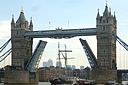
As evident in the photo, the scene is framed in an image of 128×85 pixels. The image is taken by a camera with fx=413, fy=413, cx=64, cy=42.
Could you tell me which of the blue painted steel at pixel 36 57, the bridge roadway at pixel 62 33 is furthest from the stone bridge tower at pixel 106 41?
the blue painted steel at pixel 36 57

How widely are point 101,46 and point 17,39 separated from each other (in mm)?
23087

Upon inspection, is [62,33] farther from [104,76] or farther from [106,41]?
[104,76]

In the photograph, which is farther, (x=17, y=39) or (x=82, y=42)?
(x=17, y=39)

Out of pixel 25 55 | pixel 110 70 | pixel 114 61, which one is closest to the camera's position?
pixel 110 70

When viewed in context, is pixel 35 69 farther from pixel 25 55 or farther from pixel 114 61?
pixel 114 61

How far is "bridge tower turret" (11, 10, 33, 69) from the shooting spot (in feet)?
347

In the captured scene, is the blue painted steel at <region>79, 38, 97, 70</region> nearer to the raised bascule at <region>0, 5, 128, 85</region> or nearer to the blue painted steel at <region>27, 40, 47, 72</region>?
the raised bascule at <region>0, 5, 128, 85</region>

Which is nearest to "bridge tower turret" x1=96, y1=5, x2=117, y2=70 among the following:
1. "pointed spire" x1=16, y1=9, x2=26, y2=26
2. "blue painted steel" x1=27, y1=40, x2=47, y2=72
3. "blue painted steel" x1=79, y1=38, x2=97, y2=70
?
"blue painted steel" x1=79, y1=38, x2=97, y2=70

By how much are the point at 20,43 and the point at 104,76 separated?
25.8m

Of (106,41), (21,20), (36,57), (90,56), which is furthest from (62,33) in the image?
(21,20)

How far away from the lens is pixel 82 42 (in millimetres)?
96188

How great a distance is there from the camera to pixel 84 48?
3772 inches

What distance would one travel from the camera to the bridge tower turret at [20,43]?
10569 centimetres

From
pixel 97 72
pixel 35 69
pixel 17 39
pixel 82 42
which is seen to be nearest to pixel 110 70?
pixel 97 72
